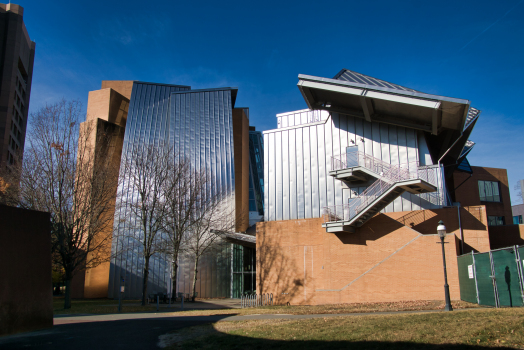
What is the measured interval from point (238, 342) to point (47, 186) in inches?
875

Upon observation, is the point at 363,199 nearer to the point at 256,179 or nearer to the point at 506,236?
the point at 506,236

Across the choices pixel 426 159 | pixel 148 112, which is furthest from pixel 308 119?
pixel 148 112

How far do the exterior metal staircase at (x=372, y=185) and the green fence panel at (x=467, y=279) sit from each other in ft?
16.2

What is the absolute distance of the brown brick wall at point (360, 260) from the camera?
2172 cm

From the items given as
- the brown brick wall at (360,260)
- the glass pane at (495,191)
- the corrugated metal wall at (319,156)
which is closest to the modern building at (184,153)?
the corrugated metal wall at (319,156)

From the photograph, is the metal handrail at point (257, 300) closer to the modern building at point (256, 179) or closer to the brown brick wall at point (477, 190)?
the modern building at point (256, 179)

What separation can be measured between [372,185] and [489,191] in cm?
3158

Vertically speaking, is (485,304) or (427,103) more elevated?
(427,103)

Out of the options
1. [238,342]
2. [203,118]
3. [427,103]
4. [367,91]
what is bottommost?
[238,342]

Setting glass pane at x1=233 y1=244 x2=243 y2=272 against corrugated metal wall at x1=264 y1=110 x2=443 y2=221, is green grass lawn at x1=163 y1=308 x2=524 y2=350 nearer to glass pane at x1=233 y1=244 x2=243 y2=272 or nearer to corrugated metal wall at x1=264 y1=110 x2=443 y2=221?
corrugated metal wall at x1=264 y1=110 x2=443 y2=221

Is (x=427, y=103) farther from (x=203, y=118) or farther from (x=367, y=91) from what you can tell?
(x=203, y=118)

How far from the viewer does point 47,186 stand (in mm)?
26281

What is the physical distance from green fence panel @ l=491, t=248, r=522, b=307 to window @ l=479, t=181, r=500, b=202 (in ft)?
126

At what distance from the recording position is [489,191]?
47750 millimetres
